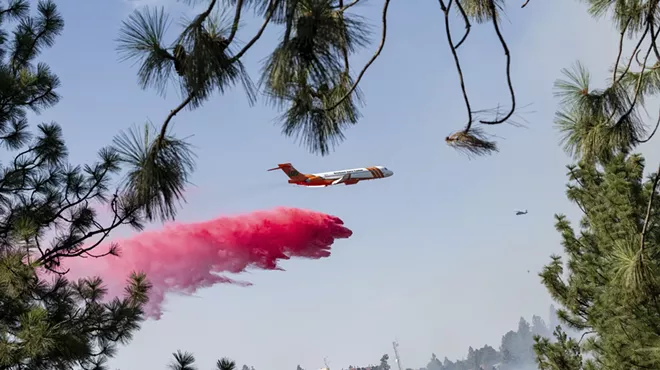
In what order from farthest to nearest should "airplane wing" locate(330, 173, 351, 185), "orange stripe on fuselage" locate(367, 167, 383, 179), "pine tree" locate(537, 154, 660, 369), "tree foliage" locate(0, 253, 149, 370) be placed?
1. "orange stripe on fuselage" locate(367, 167, 383, 179)
2. "airplane wing" locate(330, 173, 351, 185)
3. "pine tree" locate(537, 154, 660, 369)
4. "tree foliage" locate(0, 253, 149, 370)

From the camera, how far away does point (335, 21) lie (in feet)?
9.65

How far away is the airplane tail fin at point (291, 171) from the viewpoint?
22.7 m

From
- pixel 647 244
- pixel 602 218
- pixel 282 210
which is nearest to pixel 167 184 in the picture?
pixel 647 244

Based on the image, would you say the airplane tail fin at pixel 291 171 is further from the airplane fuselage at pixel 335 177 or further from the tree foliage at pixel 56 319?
the tree foliage at pixel 56 319

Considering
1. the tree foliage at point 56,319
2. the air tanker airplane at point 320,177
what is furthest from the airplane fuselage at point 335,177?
the tree foliage at point 56,319

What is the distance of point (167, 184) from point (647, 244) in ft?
36.5

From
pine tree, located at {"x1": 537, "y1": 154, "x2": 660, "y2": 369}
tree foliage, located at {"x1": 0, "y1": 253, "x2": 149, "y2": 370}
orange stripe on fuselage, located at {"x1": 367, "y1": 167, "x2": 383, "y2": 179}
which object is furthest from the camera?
orange stripe on fuselage, located at {"x1": 367, "y1": 167, "x2": 383, "y2": 179}

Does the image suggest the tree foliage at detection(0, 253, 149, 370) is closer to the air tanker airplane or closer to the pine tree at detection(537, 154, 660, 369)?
the pine tree at detection(537, 154, 660, 369)

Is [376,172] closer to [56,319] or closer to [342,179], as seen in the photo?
[342,179]

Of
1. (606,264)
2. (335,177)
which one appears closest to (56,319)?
(606,264)

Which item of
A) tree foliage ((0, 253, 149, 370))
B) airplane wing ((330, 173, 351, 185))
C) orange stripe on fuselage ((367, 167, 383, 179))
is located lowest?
tree foliage ((0, 253, 149, 370))

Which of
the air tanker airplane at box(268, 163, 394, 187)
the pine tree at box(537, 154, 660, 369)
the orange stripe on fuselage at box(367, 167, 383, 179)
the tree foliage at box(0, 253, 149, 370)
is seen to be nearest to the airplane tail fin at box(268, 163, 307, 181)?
the air tanker airplane at box(268, 163, 394, 187)

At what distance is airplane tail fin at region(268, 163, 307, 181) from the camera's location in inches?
892

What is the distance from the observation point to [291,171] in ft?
74.7
